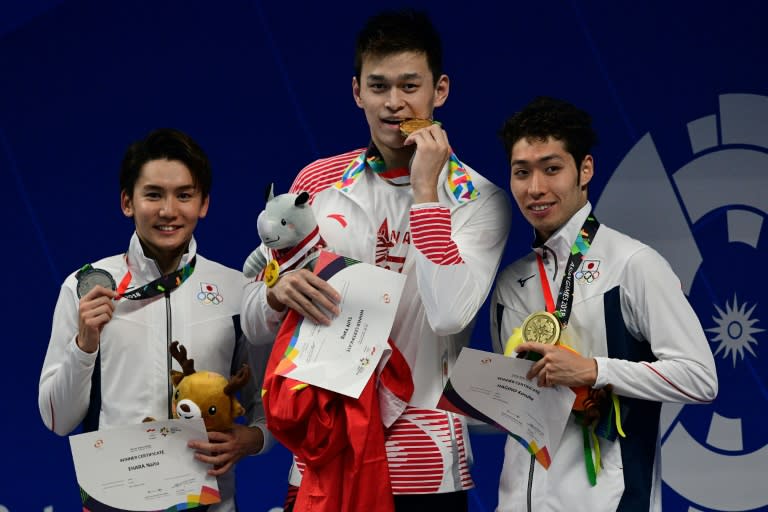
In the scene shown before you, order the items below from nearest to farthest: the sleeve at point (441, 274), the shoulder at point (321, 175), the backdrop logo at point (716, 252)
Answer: the sleeve at point (441, 274)
the shoulder at point (321, 175)
the backdrop logo at point (716, 252)

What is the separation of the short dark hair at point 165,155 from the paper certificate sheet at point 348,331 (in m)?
0.56

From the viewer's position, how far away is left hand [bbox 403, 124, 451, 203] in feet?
8.37

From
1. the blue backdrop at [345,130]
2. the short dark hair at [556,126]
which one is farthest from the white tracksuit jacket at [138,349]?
the blue backdrop at [345,130]

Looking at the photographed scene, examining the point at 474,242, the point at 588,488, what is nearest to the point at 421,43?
the point at 474,242

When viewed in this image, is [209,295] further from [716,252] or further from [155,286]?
[716,252]

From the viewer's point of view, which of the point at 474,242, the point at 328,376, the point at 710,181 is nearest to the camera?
the point at 328,376

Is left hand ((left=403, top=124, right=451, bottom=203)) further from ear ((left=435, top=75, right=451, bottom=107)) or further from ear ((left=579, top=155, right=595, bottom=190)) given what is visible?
ear ((left=579, top=155, right=595, bottom=190))

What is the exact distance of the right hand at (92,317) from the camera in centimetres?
275

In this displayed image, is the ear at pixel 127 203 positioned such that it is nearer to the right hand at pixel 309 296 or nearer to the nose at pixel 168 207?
the nose at pixel 168 207

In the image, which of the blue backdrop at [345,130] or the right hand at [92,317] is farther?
the blue backdrop at [345,130]

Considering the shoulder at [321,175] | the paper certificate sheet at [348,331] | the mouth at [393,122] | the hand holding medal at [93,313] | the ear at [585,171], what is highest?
the mouth at [393,122]

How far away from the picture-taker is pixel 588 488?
101 inches

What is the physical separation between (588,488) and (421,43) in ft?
3.63

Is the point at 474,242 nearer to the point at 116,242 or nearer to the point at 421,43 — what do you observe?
the point at 421,43
